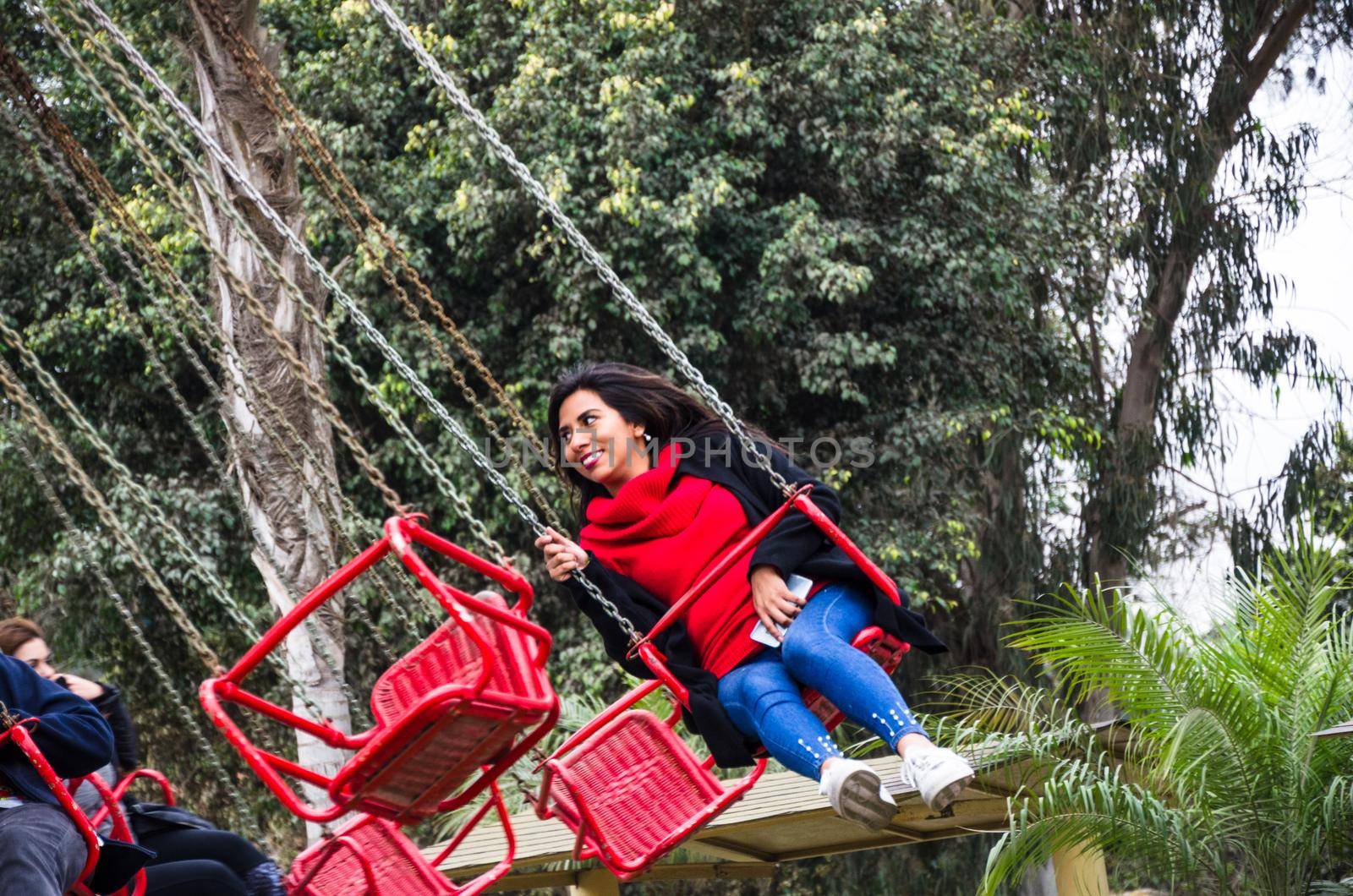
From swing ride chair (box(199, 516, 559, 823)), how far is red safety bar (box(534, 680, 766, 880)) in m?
0.55

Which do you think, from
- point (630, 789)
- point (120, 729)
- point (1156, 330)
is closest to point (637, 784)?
point (630, 789)

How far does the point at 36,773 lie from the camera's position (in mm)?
3229

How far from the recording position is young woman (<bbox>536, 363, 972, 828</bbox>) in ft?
11.3

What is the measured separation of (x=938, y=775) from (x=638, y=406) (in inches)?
53.0

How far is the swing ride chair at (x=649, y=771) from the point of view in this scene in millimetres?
3707

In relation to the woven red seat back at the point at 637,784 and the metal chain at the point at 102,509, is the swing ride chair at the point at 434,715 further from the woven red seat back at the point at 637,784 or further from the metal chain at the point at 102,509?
the woven red seat back at the point at 637,784

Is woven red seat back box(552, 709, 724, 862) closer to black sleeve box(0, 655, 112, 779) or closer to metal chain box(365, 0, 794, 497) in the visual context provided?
metal chain box(365, 0, 794, 497)

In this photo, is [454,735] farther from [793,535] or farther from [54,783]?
[793,535]

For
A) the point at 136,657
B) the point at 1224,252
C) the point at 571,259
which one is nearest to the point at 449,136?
the point at 571,259

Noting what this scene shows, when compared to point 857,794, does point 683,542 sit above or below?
above

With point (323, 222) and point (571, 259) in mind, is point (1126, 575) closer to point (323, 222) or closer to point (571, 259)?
point (571, 259)

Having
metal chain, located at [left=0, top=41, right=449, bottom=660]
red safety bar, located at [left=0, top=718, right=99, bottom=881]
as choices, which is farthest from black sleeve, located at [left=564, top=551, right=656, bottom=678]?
red safety bar, located at [left=0, top=718, right=99, bottom=881]

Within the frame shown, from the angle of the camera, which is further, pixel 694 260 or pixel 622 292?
pixel 694 260

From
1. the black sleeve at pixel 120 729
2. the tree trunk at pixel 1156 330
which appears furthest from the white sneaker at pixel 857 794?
the tree trunk at pixel 1156 330
